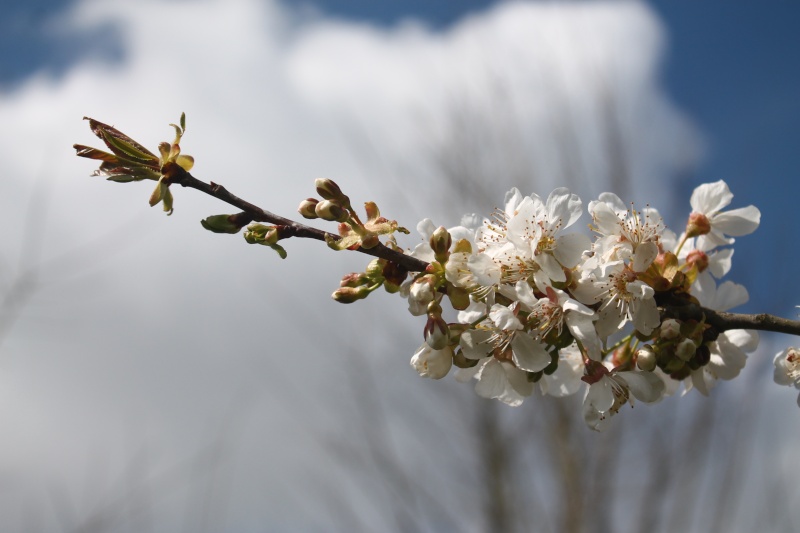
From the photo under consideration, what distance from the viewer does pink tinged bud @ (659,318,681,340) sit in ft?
2.77

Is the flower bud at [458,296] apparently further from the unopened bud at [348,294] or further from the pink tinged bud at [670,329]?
the pink tinged bud at [670,329]

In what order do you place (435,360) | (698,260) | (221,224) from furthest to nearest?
(698,260) → (435,360) → (221,224)

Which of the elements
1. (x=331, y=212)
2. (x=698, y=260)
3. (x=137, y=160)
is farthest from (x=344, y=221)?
(x=698, y=260)

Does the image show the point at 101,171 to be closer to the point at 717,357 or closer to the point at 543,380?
the point at 543,380

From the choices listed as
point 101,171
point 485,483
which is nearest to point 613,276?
point 101,171

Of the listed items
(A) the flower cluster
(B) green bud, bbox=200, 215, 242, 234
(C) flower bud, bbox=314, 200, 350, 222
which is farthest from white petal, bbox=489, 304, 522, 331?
(B) green bud, bbox=200, 215, 242, 234

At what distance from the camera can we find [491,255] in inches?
33.9

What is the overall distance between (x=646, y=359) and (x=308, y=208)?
18.7 inches

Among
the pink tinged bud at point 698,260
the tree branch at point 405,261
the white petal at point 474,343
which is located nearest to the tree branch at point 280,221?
the tree branch at point 405,261

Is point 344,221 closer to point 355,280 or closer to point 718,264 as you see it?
point 355,280

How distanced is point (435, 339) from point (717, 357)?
18.5 inches

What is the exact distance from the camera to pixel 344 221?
2.73 ft

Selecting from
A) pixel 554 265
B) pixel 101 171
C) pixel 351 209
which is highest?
pixel 101 171

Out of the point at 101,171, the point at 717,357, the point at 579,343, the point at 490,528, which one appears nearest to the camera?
the point at 101,171
